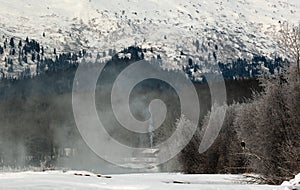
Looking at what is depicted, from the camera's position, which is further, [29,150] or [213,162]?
[29,150]

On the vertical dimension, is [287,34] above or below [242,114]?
above

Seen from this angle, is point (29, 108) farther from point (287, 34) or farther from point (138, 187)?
point (138, 187)

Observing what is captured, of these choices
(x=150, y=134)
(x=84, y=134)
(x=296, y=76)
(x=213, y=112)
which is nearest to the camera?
(x=296, y=76)

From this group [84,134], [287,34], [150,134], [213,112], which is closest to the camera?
[287,34]

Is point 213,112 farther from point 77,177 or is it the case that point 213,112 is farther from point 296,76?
point 77,177

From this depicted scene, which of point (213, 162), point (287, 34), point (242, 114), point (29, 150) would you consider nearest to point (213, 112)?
point (213, 162)

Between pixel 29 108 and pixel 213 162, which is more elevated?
pixel 29 108

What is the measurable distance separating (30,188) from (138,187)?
2.97 m

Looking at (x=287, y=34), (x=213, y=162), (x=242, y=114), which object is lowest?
(x=213, y=162)

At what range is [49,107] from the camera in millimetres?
191125

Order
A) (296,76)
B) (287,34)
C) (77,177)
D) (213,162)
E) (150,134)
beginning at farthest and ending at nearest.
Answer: (150,134) → (213,162) → (296,76) → (287,34) → (77,177)

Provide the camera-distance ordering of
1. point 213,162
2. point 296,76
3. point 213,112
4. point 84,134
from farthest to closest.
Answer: point 84,134 < point 213,112 < point 213,162 < point 296,76

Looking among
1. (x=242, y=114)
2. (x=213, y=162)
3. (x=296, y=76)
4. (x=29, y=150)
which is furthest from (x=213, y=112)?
(x=29, y=150)

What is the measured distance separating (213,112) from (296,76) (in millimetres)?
32707
